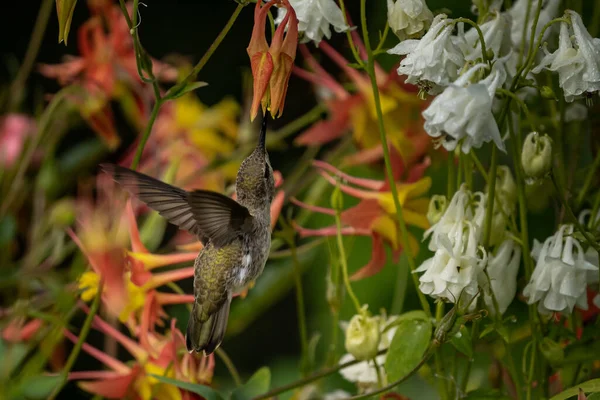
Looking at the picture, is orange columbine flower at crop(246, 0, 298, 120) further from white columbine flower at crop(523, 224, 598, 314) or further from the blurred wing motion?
white columbine flower at crop(523, 224, 598, 314)

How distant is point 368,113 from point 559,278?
1.11 feet

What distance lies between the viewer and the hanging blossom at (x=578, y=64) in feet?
1.78

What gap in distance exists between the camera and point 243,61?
1652mm

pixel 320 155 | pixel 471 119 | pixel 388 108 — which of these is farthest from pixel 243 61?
pixel 471 119

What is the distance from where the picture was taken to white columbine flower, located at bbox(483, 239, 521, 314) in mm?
628

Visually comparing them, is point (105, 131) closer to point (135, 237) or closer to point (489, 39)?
point (135, 237)

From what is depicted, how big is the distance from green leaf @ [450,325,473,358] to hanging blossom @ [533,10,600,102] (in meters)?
0.17

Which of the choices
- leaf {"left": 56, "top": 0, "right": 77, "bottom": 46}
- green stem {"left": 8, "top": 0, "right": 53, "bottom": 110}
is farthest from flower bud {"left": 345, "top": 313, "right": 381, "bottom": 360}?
green stem {"left": 8, "top": 0, "right": 53, "bottom": 110}

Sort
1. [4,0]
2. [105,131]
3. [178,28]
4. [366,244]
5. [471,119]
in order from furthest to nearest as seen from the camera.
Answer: [178,28], [4,0], [366,244], [105,131], [471,119]

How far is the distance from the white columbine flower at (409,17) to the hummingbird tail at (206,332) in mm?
219

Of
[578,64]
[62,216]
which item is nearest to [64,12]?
[578,64]

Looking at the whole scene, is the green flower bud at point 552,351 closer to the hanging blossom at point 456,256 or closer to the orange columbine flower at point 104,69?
the hanging blossom at point 456,256

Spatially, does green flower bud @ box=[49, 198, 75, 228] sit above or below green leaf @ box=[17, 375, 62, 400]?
above

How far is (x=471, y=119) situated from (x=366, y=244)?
0.71 metres
